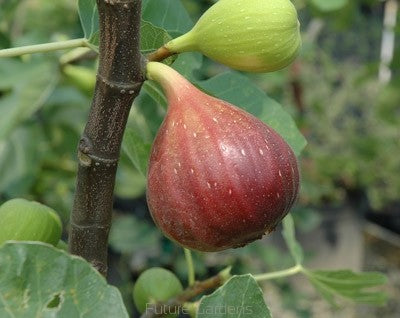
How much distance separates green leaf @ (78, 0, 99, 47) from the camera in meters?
0.73

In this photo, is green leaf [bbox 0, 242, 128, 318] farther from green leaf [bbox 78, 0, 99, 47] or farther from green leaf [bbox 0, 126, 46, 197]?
green leaf [bbox 0, 126, 46, 197]

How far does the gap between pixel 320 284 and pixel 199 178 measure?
0.57 m

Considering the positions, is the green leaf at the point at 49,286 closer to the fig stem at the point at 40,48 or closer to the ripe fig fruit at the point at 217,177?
the ripe fig fruit at the point at 217,177

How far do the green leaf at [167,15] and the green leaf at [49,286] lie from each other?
0.39 m

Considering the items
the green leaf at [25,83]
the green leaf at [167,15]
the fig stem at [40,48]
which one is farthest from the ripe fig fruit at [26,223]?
the green leaf at [25,83]

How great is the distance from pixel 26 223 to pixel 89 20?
0.70 feet

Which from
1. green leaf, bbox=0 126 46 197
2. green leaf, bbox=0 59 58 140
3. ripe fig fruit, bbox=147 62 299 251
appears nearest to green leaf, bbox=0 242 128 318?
ripe fig fruit, bbox=147 62 299 251

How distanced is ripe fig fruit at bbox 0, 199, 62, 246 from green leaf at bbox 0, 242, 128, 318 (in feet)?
0.51

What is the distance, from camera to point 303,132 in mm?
3084

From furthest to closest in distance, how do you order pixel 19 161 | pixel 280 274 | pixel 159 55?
1. pixel 19 161
2. pixel 280 274
3. pixel 159 55

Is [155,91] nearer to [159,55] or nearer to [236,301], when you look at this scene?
[159,55]

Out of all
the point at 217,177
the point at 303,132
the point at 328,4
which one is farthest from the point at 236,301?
the point at 303,132

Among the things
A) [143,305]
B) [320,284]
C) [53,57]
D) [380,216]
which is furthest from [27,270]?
[380,216]

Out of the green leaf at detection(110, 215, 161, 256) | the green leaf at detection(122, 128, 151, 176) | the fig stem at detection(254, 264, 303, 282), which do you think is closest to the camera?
the green leaf at detection(122, 128, 151, 176)
